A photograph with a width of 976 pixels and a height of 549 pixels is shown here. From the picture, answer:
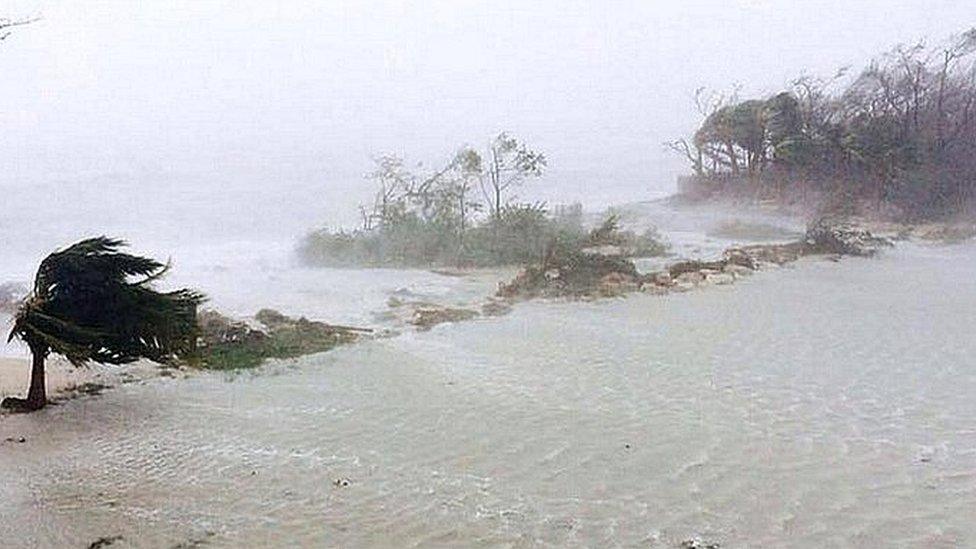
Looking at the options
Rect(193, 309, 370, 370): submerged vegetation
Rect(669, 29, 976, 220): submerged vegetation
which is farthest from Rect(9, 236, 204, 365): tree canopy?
Rect(669, 29, 976, 220): submerged vegetation

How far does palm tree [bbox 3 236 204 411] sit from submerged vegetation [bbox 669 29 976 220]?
74.8ft

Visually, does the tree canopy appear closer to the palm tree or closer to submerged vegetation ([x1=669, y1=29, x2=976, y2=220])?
the palm tree

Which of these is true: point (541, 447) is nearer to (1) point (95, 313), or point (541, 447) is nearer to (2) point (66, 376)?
(1) point (95, 313)

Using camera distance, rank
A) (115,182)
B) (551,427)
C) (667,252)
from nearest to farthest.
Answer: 1. (551,427)
2. (667,252)
3. (115,182)

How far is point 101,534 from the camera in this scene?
5.41 m

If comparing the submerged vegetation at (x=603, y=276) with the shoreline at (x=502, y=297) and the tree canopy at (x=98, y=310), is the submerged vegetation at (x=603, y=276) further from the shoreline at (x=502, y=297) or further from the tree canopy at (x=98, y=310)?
the tree canopy at (x=98, y=310)

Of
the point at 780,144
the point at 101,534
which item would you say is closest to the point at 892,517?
the point at 101,534

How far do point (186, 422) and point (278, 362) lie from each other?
2.49 meters

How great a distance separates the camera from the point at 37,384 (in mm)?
8508

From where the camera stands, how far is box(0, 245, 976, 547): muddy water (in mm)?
5246

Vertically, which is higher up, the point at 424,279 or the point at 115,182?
the point at 115,182

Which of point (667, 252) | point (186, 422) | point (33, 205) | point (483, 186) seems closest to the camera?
point (186, 422)

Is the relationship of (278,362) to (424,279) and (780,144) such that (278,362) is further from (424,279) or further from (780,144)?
(780,144)

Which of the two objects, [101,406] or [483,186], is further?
[483,186]
